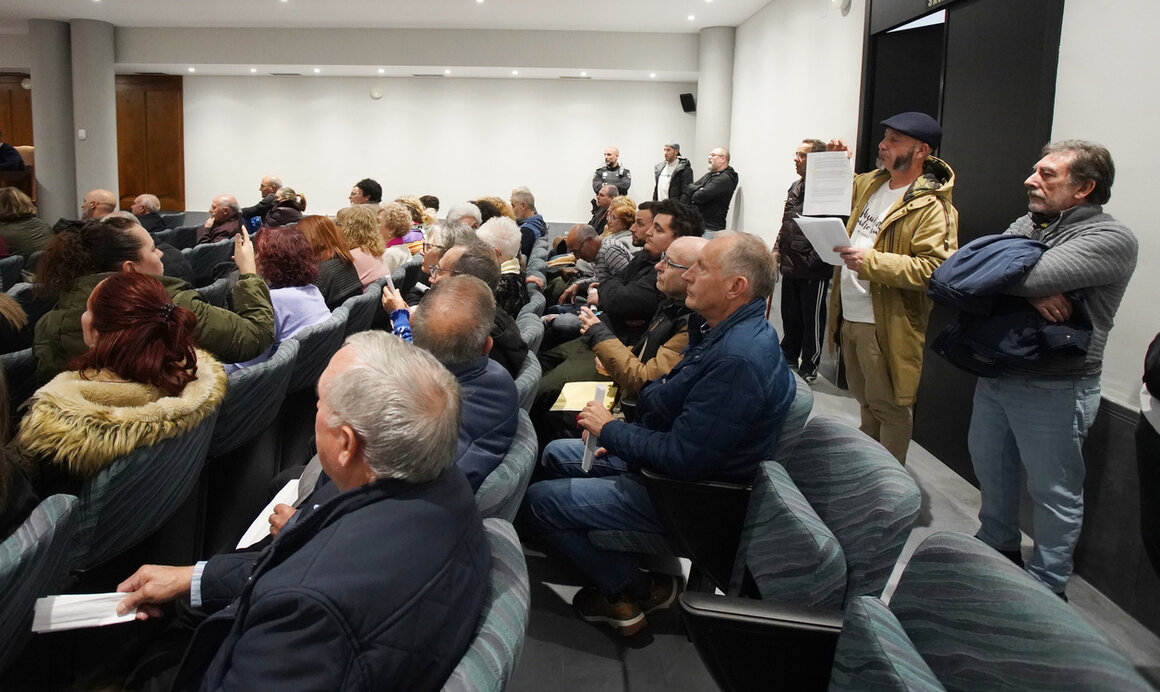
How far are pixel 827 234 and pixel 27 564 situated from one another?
2.75 metres

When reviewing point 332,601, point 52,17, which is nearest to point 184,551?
point 332,601

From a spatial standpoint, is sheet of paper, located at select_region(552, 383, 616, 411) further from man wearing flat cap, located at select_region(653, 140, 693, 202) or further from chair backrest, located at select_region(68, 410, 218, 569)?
man wearing flat cap, located at select_region(653, 140, 693, 202)

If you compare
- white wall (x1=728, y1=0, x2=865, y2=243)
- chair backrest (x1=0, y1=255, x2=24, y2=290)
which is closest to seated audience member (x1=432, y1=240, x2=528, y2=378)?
chair backrest (x1=0, y1=255, x2=24, y2=290)

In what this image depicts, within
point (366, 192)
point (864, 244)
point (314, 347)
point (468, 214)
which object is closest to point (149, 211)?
point (366, 192)

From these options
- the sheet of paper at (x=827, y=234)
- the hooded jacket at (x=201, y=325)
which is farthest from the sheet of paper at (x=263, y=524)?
the sheet of paper at (x=827, y=234)

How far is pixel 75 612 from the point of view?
143 centimetres

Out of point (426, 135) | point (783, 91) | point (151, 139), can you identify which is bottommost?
point (151, 139)

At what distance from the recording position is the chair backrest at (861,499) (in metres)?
1.55

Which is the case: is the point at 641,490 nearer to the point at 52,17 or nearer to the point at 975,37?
the point at 975,37

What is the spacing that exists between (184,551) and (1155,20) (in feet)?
10.8

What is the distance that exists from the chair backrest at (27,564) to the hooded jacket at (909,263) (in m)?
2.73

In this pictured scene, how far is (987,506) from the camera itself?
2846 mm

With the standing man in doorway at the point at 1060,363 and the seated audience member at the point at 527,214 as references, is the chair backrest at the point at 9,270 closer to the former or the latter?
the seated audience member at the point at 527,214

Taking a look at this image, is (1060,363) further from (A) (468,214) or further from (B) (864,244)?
(A) (468,214)
